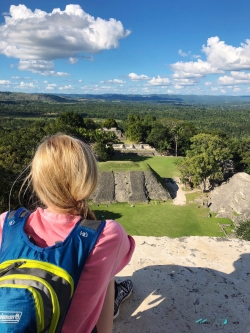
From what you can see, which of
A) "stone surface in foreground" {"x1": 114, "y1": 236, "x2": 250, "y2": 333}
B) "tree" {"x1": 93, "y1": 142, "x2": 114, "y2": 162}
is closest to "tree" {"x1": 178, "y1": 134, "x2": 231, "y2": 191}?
"tree" {"x1": 93, "y1": 142, "x2": 114, "y2": 162}

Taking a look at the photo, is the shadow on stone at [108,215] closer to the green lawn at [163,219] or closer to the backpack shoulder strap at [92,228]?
the green lawn at [163,219]

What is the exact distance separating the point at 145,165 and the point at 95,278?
22773 millimetres

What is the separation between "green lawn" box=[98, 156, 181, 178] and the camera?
2361 cm

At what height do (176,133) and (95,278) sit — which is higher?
(95,278)

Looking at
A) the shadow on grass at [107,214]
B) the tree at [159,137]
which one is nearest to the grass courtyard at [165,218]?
the shadow on grass at [107,214]

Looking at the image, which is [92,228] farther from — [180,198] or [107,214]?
[180,198]

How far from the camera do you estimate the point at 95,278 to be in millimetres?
1521

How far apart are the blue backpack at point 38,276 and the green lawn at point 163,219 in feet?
43.6

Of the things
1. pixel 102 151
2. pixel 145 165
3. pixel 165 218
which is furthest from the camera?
pixel 102 151

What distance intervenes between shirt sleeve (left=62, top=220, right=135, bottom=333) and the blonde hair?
0.78ft

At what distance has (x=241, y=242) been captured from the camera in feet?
15.9

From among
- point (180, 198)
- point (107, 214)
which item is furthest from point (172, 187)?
point (107, 214)

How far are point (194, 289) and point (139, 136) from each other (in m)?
35.2

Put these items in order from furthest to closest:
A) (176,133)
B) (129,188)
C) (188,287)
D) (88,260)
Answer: (176,133) → (129,188) → (188,287) → (88,260)
